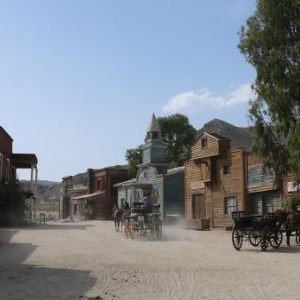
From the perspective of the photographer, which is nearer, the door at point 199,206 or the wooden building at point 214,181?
the wooden building at point 214,181

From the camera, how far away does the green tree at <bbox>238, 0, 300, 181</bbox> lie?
20.0 m

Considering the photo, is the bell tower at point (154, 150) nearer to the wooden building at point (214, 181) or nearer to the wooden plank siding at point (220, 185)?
the wooden building at point (214, 181)

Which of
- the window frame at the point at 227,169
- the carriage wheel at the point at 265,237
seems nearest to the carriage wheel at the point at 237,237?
the carriage wheel at the point at 265,237

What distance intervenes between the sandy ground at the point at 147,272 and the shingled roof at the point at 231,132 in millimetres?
26824

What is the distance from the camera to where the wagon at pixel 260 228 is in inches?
711

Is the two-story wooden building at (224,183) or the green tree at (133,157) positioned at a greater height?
the green tree at (133,157)

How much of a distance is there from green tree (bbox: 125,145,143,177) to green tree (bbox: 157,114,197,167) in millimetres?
3319

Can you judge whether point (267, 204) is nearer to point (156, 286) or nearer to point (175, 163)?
point (156, 286)

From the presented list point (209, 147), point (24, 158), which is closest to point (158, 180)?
Answer: point (209, 147)

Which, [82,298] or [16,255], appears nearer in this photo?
[82,298]

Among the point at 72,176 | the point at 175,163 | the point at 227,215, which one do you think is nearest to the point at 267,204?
the point at 227,215

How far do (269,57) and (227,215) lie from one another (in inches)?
621

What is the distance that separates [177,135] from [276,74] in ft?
136

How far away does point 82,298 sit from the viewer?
31.2ft
